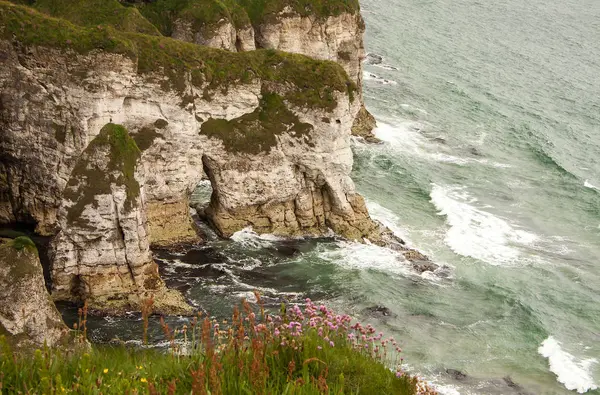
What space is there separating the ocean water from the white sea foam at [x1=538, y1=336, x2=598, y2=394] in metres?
0.07

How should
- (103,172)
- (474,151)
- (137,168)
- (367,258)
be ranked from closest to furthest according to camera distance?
(103,172)
(137,168)
(367,258)
(474,151)

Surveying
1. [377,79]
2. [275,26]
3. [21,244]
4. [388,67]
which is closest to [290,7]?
[275,26]

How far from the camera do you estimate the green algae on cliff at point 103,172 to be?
32.0 meters

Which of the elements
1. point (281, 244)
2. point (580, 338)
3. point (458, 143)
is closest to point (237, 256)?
point (281, 244)

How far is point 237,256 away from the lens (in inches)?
1561

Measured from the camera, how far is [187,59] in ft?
129

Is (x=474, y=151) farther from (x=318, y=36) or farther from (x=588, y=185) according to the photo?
(x=318, y=36)

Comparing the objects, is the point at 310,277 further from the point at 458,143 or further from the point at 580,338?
the point at 458,143

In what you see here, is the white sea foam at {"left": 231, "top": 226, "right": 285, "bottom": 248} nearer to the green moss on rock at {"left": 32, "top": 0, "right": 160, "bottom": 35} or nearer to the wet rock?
the green moss on rock at {"left": 32, "top": 0, "right": 160, "bottom": 35}

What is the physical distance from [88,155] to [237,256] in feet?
33.6

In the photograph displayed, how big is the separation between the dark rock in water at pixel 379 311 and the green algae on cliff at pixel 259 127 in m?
9.89

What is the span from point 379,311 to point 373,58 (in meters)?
52.4

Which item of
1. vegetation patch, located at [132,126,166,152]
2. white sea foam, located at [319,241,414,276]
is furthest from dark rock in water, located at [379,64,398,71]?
vegetation patch, located at [132,126,166,152]

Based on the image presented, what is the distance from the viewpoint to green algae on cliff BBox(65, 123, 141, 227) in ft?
105
